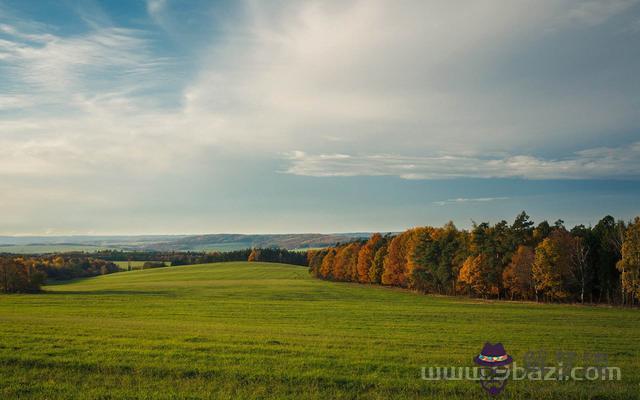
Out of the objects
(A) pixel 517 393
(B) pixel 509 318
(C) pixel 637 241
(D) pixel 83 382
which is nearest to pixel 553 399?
(A) pixel 517 393

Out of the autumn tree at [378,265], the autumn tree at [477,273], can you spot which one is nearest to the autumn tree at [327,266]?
the autumn tree at [378,265]

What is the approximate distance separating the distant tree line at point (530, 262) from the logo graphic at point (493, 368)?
42.6 m

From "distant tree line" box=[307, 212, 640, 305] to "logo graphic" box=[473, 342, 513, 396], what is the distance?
140 feet

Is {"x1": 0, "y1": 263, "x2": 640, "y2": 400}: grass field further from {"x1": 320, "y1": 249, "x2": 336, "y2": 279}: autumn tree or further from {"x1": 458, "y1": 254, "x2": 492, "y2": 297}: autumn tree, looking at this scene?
{"x1": 320, "y1": 249, "x2": 336, "y2": 279}: autumn tree

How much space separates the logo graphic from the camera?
1293cm

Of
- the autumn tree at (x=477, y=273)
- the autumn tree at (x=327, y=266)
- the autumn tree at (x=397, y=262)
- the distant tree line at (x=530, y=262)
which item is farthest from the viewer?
the autumn tree at (x=327, y=266)

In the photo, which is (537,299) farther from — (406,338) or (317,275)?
(317,275)

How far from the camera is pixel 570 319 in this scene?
36156mm

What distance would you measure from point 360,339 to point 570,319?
78.4 ft

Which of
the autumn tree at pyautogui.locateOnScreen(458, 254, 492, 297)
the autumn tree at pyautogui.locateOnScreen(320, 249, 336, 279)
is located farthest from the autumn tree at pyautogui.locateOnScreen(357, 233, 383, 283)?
the autumn tree at pyautogui.locateOnScreen(458, 254, 492, 297)

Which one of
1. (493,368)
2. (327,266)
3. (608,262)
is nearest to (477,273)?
(608,262)

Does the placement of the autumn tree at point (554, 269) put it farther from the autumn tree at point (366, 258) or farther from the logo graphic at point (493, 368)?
the autumn tree at point (366, 258)

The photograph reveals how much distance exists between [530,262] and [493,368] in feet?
161

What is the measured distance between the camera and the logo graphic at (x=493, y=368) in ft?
42.4
